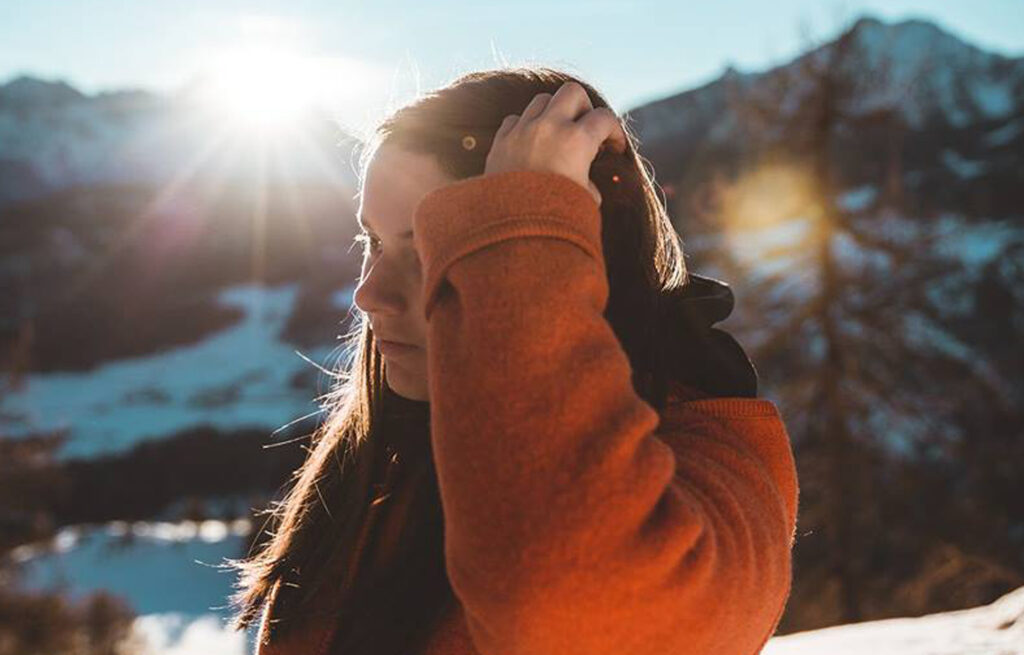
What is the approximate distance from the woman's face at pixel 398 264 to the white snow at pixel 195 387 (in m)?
31.2

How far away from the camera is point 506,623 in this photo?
2.21 feet

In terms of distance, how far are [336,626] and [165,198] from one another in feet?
167

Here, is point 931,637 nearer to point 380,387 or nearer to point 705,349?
point 705,349

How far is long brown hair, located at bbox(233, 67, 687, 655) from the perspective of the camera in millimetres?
1102

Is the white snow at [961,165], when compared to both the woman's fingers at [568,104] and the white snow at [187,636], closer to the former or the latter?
the white snow at [187,636]

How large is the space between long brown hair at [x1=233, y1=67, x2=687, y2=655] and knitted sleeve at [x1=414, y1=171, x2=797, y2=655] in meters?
0.32

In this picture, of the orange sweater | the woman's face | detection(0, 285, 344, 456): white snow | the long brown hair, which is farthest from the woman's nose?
detection(0, 285, 344, 456): white snow

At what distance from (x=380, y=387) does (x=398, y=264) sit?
0.45 m

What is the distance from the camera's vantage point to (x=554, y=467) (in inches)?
26.4

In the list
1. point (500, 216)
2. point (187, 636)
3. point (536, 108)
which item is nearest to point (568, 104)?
point (536, 108)

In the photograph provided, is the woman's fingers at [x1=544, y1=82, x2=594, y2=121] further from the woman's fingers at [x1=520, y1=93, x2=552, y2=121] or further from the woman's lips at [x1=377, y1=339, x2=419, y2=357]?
the woman's lips at [x1=377, y1=339, x2=419, y2=357]

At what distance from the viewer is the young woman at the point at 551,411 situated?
0.67 m

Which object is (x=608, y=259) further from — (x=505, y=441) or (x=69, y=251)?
(x=69, y=251)

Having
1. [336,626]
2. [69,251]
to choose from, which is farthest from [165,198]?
[336,626]
